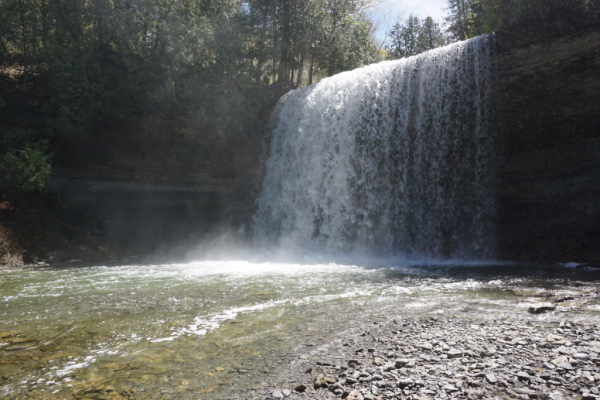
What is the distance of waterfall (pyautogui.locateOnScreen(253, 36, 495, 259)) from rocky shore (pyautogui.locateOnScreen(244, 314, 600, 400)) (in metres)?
9.22

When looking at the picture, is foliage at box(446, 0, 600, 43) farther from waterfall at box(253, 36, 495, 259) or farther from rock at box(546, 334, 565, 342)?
rock at box(546, 334, 565, 342)

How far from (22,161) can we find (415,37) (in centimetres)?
3618

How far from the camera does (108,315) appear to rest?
5.88 metres

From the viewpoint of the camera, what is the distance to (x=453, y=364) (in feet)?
11.5

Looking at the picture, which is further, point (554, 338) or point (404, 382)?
point (554, 338)

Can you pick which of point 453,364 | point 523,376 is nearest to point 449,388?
point 453,364

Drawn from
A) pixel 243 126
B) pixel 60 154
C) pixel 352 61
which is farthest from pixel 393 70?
pixel 60 154

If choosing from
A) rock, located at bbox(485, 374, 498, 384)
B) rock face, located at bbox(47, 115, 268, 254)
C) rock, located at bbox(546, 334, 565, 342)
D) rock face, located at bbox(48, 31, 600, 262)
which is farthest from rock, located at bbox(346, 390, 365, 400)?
rock face, located at bbox(47, 115, 268, 254)

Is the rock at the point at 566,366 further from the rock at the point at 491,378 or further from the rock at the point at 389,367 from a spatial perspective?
the rock at the point at 389,367

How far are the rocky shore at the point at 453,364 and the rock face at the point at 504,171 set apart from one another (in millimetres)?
8895

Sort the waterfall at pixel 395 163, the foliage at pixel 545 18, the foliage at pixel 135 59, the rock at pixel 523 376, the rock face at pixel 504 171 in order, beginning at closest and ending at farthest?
the rock at pixel 523 376
the foliage at pixel 545 18
the rock face at pixel 504 171
the waterfall at pixel 395 163
the foliage at pixel 135 59

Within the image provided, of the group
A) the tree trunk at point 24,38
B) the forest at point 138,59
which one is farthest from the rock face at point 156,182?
the tree trunk at point 24,38

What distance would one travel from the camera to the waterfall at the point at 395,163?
13.2 m

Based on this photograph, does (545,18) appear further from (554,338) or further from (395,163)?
(554,338)
